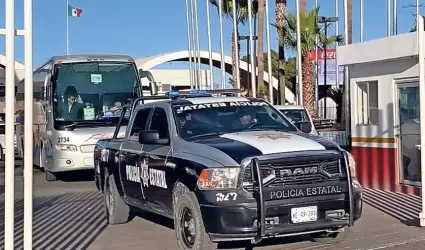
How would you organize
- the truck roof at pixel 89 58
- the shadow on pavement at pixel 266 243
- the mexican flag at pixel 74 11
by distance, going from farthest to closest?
1. the mexican flag at pixel 74 11
2. the truck roof at pixel 89 58
3. the shadow on pavement at pixel 266 243

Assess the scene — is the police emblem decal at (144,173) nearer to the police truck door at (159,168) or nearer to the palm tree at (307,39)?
the police truck door at (159,168)

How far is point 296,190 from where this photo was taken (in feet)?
23.9

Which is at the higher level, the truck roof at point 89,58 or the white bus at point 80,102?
the truck roof at point 89,58

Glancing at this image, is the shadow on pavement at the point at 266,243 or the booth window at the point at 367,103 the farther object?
the booth window at the point at 367,103

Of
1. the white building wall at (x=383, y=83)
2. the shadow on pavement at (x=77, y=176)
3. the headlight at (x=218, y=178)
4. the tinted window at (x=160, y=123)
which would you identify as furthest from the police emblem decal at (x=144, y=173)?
the shadow on pavement at (x=77, y=176)

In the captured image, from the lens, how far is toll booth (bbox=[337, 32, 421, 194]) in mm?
12695

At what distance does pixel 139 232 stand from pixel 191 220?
2.47m

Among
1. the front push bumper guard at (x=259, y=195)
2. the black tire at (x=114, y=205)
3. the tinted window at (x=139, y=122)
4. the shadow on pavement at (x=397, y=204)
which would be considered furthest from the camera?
the black tire at (x=114, y=205)

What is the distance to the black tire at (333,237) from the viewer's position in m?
8.55

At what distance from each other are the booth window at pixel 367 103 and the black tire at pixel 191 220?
22.2 ft

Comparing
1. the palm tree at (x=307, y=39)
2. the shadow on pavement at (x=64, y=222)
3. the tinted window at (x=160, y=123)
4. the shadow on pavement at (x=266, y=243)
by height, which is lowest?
the shadow on pavement at (x=64, y=222)

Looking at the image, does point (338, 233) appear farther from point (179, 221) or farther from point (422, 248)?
point (179, 221)

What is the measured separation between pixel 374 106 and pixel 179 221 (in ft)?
22.8

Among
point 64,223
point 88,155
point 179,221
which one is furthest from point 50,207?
point 179,221
